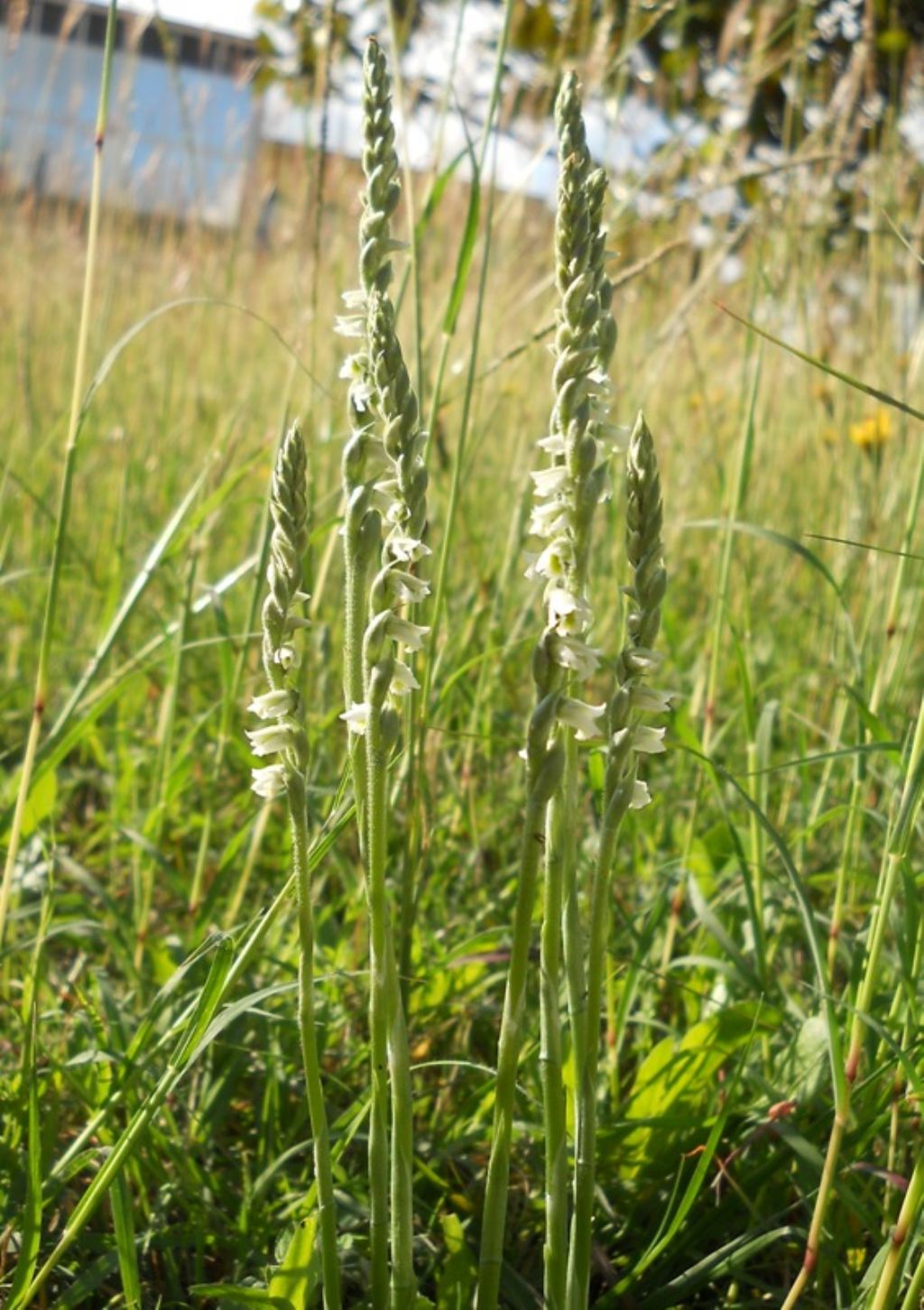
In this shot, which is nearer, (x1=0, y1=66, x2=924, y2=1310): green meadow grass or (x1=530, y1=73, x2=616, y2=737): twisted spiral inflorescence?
(x1=530, y1=73, x2=616, y2=737): twisted spiral inflorescence

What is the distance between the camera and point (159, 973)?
122 centimetres

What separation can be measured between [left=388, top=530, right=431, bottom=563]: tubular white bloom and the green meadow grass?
195 mm

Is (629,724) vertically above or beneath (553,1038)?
above

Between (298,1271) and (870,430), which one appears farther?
(870,430)

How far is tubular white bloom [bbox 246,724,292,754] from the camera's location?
24.3 inches

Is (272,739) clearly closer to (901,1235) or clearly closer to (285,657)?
(285,657)

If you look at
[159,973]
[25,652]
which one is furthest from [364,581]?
[25,652]

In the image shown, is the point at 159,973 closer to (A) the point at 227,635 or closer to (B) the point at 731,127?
(A) the point at 227,635

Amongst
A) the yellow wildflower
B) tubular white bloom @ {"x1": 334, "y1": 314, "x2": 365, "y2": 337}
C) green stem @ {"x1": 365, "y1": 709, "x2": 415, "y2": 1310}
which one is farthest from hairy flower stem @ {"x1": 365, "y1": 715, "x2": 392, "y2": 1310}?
the yellow wildflower

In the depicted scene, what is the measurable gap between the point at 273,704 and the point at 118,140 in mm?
3116

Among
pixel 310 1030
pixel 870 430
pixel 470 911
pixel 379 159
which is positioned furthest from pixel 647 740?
pixel 870 430

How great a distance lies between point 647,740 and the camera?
602 mm

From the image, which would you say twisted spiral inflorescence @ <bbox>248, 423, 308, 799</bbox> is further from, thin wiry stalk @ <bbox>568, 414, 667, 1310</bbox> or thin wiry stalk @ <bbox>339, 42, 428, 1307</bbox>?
thin wiry stalk @ <bbox>568, 414, 667, 1310</bbox>

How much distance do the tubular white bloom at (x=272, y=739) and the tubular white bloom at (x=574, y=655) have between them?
0.52ft
